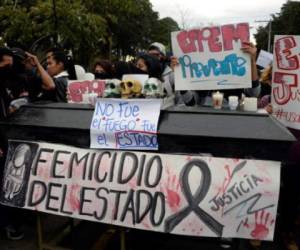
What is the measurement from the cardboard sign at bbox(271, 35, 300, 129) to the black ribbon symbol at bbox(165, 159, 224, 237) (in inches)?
39.4

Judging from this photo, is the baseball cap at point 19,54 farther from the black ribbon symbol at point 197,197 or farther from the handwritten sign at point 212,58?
the black ribbon symbol at point 197,197

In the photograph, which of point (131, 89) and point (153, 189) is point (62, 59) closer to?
point (131, 89)

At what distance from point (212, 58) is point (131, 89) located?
2.02 feet

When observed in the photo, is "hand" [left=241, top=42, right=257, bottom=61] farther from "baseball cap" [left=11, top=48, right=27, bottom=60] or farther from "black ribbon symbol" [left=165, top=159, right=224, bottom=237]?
"baseball cap" [left=11, top=48, right=27, bottom=60]

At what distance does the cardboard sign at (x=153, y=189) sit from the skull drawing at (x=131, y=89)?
496 mm

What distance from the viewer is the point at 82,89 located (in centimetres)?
341

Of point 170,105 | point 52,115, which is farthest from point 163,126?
point 52,115

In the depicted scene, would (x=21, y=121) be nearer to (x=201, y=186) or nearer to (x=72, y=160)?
(x=72, y=160)

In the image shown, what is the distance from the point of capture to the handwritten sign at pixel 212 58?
2871 millimetres

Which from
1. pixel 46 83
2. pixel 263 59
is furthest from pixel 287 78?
pixel 263 59

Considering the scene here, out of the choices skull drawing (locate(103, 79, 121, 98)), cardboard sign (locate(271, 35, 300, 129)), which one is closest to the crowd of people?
cardboard sign (locate(271, 35, 300, 129))

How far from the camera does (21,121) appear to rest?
298cm

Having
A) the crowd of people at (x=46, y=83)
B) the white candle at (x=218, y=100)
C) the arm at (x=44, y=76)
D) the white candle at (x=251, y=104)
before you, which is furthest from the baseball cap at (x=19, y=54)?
the white candle at (x=251, y=104)

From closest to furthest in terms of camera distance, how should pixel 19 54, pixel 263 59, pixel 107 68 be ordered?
pixel 19 54 < pixel 107 68 < pixel 263 59
